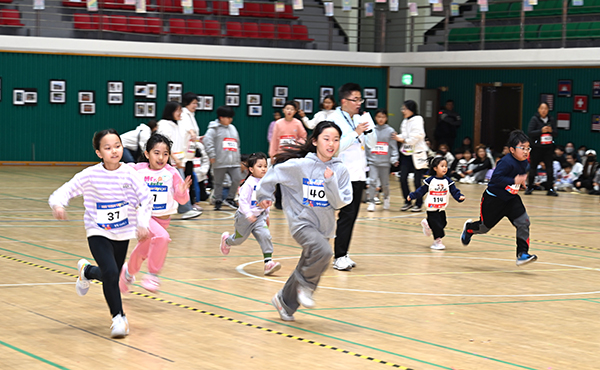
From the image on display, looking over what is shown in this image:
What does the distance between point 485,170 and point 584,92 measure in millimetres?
3544

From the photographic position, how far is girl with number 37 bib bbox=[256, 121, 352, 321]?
557cm

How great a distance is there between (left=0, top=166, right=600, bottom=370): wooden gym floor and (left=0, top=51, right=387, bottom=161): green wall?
11242 mm

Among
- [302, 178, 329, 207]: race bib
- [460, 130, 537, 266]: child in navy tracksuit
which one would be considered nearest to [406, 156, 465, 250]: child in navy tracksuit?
[460, 130, 537, 266]: child in navy tracksuit

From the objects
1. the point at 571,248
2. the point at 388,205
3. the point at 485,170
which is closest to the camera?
the point at 571,248

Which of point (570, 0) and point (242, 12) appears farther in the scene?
point (242, 12)

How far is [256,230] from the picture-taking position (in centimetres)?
780

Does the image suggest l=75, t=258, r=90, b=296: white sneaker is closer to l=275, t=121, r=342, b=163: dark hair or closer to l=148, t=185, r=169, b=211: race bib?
l=148, t=185, r=169, b=211: race bib

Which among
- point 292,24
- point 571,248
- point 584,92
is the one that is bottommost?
point 571,248

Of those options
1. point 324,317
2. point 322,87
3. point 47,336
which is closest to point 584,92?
point 322,87

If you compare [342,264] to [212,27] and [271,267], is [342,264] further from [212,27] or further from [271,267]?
[212,27]

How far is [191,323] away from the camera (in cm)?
555

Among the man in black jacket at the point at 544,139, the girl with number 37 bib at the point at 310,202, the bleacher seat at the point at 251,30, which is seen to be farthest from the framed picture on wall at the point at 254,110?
the girl with number 37 bib at the point at 310,202

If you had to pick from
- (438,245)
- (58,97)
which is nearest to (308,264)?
(438,245)

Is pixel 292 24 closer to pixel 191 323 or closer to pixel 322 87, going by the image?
pixel 322 87
